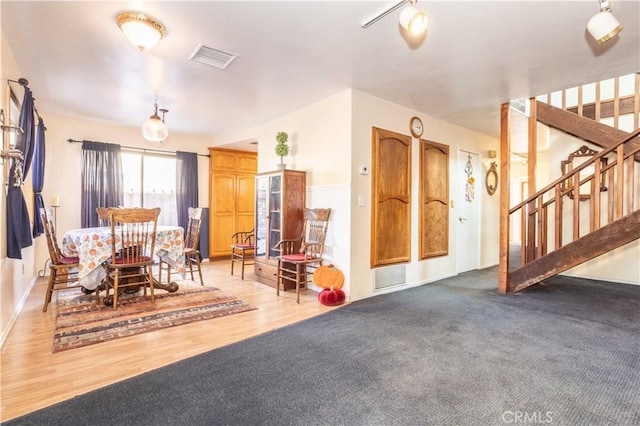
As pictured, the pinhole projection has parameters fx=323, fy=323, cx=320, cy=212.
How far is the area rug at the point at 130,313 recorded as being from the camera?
2.70 metres

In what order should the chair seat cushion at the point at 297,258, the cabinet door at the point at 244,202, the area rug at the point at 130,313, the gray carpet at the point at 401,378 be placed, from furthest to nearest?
the cabinet door at the point at 244,202 < the chair seat cushion at the point at 297,258 < the area rug at the point at 130,313 < the gray carpet at the point at 401,378

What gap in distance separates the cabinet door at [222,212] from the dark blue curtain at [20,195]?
11.2 ft

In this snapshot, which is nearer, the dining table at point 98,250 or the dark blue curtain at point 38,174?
the dining table at point 98,250

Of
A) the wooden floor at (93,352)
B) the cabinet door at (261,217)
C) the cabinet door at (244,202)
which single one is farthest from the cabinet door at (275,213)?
the cabinet door at (244,202)

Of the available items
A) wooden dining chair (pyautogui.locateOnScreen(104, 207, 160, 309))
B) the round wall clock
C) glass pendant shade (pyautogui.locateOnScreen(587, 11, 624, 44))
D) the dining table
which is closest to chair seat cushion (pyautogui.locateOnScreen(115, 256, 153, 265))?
wooden dining chair (pyautogui.locateOnScreen(104, 207, 160, 309))

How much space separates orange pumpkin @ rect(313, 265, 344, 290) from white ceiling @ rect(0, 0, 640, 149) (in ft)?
6.87

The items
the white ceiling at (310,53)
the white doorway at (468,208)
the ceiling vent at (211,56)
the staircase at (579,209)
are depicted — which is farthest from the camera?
the white doorway at (468,208)

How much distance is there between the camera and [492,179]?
6047 millimetres

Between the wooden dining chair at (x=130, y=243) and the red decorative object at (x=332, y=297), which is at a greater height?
the wooden dining chair at (x=130, y=243)

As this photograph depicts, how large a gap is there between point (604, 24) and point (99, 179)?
20.7 ft

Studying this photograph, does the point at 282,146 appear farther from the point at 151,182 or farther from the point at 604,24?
the point at 604,24

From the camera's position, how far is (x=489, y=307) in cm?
352

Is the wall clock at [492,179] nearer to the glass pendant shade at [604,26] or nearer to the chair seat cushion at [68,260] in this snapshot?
the glass pendant shade at [604,26]

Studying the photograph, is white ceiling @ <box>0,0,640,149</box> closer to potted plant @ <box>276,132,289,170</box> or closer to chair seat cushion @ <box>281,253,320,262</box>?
potted plant @ <box>276,132,289,170</box>
